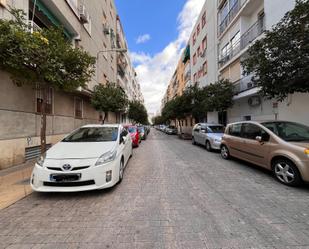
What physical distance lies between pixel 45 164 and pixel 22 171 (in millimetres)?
2995

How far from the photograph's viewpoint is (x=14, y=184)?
4.70 metres

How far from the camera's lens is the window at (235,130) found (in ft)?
23.2

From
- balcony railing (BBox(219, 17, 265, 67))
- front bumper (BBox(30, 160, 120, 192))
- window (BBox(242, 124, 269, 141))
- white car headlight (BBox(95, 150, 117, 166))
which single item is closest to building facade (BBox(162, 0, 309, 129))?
balcony railing (BBox(219, 17, 265, 67))

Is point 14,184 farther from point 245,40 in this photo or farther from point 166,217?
point 245,40

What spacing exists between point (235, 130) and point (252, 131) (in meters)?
1.11

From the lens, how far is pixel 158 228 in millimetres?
2715

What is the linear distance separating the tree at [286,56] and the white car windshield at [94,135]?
623 centimetres

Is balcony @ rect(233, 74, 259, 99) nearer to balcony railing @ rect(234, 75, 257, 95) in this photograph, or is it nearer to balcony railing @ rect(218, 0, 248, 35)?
balcony railing @ rect(234, 75, 257, 95)

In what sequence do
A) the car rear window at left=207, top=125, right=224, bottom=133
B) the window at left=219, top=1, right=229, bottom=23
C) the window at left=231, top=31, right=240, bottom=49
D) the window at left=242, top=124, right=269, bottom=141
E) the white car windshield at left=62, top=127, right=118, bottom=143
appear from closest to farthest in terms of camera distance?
the white car windshield at left=62, top=127, right=118, bottom=143 < the window at left=242, top=124, right=269, bottom=141 < the car rear window at left=207, top=125, right=224, bottom=133 < the window at left=231, top=31, right=240, bottom=49 < the window at left=219, top=1, right=229, bottom=23

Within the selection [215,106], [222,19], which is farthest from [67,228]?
[222,19]

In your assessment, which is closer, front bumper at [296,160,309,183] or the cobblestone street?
the cobblestone street

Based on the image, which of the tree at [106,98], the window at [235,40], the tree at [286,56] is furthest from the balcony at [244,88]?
the tree at [106,98]

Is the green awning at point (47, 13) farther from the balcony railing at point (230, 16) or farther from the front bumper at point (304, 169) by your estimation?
the balcony railing at point (230, 16)

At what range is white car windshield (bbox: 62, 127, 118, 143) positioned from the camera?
523cm
